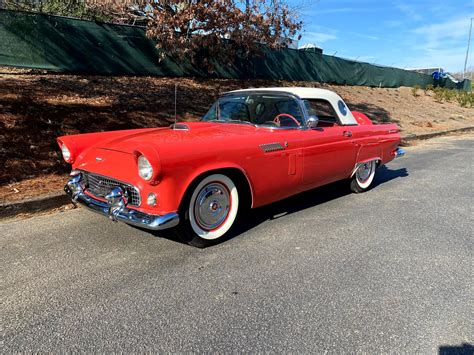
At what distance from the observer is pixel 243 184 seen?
3812 millimetres

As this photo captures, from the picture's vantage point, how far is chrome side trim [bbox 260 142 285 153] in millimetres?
3809

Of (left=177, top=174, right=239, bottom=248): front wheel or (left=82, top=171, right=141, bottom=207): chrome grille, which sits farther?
(left=177, top=174, right=239, bottom=248): front wheel

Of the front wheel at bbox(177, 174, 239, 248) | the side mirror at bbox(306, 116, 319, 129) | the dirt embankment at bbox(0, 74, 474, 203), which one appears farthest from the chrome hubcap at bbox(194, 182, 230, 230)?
the dirt embankment at bbox(0, 74, 474, 203)

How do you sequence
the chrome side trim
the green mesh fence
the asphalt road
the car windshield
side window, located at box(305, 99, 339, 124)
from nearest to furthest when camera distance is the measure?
the asphalt road
the chrome side trim
the car windshield
side window, located at box(305, 99, 339, 124)
the green mesh fence

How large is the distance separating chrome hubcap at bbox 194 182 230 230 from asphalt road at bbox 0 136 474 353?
264 mm

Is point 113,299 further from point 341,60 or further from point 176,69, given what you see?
point 341,60

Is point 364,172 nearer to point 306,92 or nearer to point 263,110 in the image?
point 306,92

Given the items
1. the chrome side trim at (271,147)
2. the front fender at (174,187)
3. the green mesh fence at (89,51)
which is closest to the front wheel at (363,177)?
the chrome side trim at (271,147)

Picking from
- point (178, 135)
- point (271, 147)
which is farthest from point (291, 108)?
point (178, 135)

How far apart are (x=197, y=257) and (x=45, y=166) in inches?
126

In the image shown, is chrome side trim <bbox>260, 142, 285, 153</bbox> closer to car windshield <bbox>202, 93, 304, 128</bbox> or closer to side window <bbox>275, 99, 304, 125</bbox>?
car windshield <bbox>202, 93, 304, 128</bbox>

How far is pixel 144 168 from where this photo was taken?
3174 mm

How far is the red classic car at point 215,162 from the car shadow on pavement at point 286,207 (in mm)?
280

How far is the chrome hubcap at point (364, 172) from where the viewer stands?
5.55 metres
